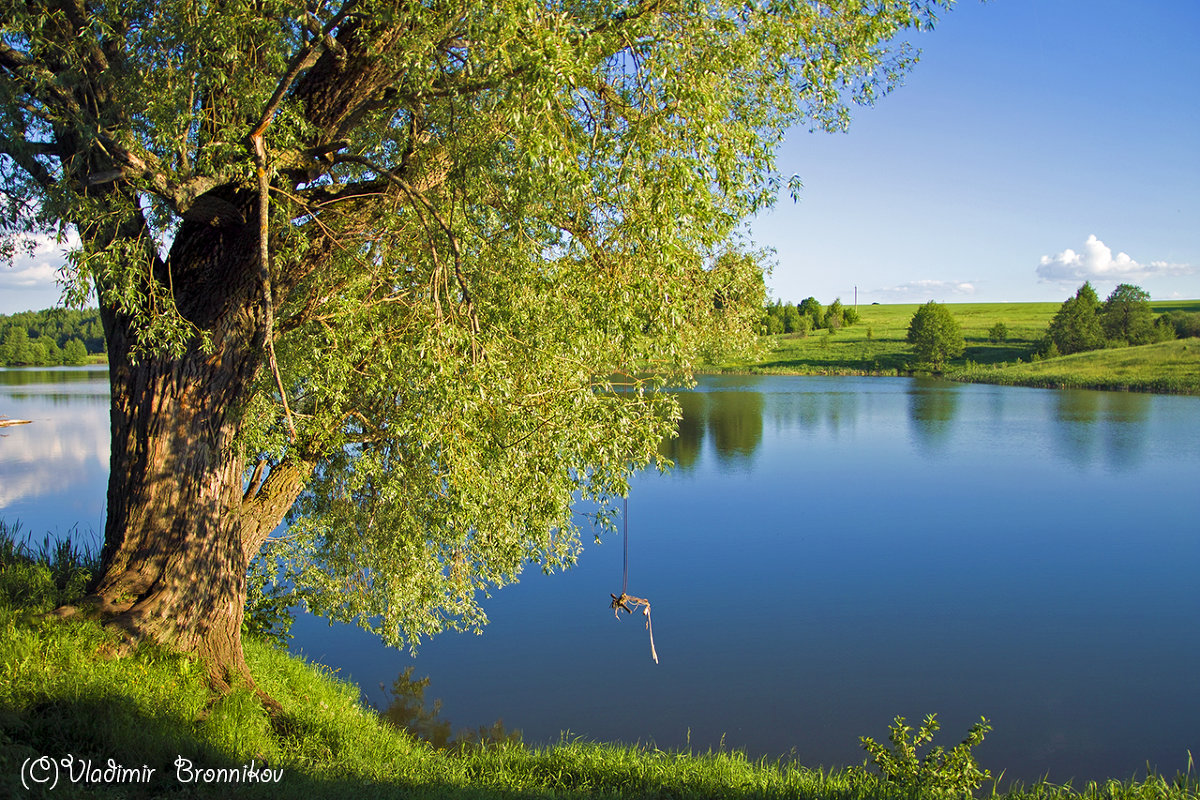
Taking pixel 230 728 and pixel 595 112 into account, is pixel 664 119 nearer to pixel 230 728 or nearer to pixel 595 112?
pixel 595 112

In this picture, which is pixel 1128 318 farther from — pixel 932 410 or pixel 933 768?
pixel 933 768

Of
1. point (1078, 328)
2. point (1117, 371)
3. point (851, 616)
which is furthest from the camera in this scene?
point (1078, 328)

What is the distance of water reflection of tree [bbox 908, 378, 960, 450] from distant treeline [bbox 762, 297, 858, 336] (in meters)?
29.6

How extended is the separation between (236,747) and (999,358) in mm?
69742

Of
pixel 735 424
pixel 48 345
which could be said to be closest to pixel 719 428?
pixel 735 424

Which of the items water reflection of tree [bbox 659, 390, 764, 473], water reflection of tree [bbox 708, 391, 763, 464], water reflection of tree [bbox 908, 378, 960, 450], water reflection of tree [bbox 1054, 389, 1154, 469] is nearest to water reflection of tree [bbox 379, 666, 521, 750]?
water reflection of tree [bbox 659, 390, 764, 473]

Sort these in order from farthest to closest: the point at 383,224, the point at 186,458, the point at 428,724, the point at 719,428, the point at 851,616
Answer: the point at 719,428
the point at 851,616
the point at 428,724
the point at 383,224
the point at 186,458

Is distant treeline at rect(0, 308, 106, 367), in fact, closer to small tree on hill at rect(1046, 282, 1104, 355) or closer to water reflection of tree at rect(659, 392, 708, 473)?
water reflection of tree at rect(659, 392, 708, 473)

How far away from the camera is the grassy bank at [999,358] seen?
5003 cm

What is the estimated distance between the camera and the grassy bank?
50031mm

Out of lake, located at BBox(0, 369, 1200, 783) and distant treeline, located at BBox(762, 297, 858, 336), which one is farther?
distant treeline, located at BBox(762, 297, 858, 336)

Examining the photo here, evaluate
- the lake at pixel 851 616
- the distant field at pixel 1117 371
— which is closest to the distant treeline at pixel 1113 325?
the distant field at pixel 1117 371

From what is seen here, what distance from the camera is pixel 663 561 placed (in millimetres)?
15508

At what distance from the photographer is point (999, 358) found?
2564 inches
